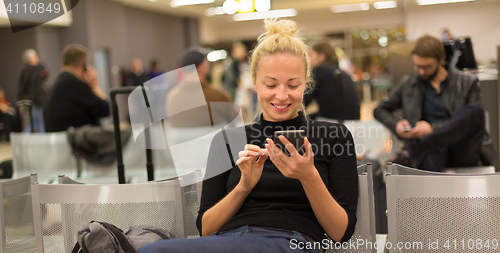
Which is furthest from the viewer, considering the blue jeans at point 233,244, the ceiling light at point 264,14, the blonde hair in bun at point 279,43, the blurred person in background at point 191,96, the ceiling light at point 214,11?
the ceiling light at point 264,14

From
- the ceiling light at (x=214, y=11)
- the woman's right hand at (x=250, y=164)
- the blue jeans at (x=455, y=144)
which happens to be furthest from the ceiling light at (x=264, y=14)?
the woman's right hand at (x=250, y=164)

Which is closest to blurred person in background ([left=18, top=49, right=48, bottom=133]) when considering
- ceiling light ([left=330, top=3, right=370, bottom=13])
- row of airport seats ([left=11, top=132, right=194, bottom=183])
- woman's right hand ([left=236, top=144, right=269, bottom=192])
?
row of airport seats ([left=11, top=132, right=194, bottom=183])

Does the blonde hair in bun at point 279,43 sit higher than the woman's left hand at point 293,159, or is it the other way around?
the blonde hair in bun at point 279,43

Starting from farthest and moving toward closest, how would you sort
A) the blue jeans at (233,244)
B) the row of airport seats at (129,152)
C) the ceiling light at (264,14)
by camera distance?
the ceiling light at (264,14), the row of airport seats at (129,152), the blue jeans at (233,244)

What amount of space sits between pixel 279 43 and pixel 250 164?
18.4 inches

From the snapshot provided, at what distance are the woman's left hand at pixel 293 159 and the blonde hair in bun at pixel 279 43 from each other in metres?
0.43

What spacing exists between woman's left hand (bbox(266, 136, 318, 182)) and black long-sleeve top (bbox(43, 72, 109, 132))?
108 inches

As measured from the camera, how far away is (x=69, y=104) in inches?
138

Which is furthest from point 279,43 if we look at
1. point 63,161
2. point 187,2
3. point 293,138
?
point 187,2

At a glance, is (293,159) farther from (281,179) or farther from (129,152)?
(129,152)

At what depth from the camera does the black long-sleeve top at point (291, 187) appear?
1371 mm

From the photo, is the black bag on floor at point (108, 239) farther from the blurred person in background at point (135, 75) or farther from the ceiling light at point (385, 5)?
the ceiling light at point (385, 5)

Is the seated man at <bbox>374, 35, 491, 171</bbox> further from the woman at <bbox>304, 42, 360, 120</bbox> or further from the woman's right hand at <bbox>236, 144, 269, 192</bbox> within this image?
the woman's right hand at <bbox>236, 144, 269, 192</bbox>

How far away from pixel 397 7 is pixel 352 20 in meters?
2.03
